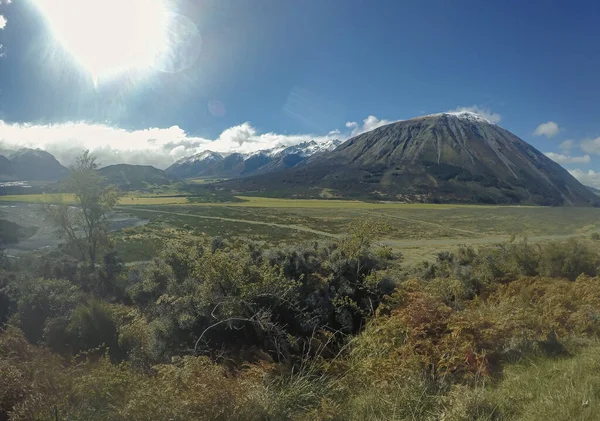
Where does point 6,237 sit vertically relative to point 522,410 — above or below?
below

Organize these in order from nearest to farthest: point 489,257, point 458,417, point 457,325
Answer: point 458,417, point 457,325, point 489,257

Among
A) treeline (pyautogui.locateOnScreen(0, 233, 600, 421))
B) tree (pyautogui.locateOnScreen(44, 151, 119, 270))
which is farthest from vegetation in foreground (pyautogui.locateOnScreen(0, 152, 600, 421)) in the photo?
tree (pyautogui.locateOnScreen(44, 151, 119, 270))

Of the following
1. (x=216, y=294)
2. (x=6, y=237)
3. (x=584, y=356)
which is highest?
(x=584, y=356)

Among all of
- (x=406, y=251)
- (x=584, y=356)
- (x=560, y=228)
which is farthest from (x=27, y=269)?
(x=560, y=228)

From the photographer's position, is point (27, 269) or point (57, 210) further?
point (57, 210)

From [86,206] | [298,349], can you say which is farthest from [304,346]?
[86,206]

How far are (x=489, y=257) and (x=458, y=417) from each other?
20.5 m

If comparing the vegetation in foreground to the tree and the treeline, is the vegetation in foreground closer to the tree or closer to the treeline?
the treeline

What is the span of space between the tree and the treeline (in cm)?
791

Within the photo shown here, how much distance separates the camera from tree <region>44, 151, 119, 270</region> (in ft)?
83.7

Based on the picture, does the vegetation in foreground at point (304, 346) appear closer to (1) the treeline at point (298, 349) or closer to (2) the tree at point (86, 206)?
(1) the treeline at point (298, 349)

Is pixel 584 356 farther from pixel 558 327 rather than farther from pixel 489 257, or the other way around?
pixel 489 257

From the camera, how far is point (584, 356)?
622 centimetres

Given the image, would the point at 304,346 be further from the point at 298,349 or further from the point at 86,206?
the point at 86,206
